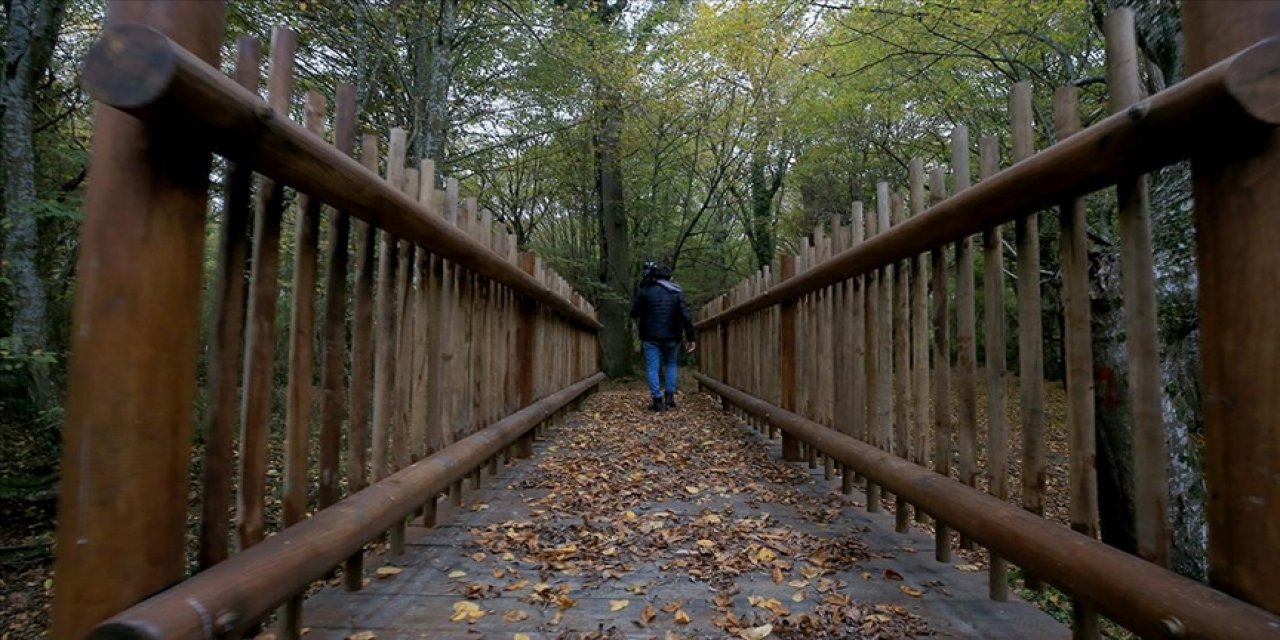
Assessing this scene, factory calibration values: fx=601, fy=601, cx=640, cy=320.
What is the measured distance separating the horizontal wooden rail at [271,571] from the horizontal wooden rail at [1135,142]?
1.99 m

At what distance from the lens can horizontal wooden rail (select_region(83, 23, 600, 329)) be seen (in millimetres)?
1019

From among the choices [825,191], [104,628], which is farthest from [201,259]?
[825,191]

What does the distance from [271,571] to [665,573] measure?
52.3 inches

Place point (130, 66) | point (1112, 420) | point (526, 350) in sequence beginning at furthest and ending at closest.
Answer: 1. point (526, 350)
2. point (1112, 420)
3. point (130, 66)

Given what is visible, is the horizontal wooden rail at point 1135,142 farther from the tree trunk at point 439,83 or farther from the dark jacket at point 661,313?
the tree trunk at point 439,83

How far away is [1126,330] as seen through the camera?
1495mm

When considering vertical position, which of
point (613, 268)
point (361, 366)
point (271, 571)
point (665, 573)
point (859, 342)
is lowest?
point (665, 573)

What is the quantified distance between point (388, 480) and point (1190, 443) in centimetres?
346

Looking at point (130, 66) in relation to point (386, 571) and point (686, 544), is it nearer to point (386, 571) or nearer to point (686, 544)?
point (386, 571)

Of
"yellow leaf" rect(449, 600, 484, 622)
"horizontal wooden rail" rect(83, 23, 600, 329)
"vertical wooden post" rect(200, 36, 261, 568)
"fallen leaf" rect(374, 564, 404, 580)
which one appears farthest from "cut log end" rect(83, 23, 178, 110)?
"fallen leaf" rect(374, 564, 404, 580)

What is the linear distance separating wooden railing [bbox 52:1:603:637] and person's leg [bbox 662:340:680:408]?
5351 millimetres

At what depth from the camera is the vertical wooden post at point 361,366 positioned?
6.44 ft

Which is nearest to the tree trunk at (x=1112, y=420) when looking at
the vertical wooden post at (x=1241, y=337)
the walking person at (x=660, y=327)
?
the vertical wooden post at (x=1241, y=337)

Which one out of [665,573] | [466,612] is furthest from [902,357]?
[466,612]
